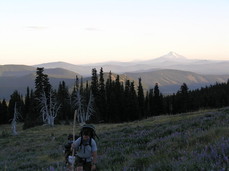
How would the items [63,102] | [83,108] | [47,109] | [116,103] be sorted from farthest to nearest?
[63,102] → [116,103] → [83,108] → [47,109]

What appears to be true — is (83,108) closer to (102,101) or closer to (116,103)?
(102,101)

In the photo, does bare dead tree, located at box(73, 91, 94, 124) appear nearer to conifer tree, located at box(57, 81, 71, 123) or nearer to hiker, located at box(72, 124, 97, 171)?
conifer tree, located at box(57, 81, 71, 123)

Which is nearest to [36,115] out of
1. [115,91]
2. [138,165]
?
[115,91]

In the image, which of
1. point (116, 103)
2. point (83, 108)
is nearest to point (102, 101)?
point (116, 103)

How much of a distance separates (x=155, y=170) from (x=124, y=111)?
76.0m

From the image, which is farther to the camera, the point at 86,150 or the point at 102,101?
the point at 102,101

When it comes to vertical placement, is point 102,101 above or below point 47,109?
above

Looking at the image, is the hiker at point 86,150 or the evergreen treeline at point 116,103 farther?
the evergreen treeline at point 116,103

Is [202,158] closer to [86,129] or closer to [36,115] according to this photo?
[86,129]

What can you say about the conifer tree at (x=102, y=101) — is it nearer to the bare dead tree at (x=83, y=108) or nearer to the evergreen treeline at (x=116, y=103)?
the evergreen treeline at (x=116, y=103)

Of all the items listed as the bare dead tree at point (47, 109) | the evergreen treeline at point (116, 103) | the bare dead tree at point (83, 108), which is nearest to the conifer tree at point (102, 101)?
the evergreen treeline at point (116, 103)

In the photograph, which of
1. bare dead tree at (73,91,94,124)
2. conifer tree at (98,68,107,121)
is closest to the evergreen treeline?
conifer tree at (98,68,107,121)

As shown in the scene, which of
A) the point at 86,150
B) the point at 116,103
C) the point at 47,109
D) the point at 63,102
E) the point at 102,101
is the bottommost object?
the point at 63,102

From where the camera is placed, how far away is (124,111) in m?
81.1
